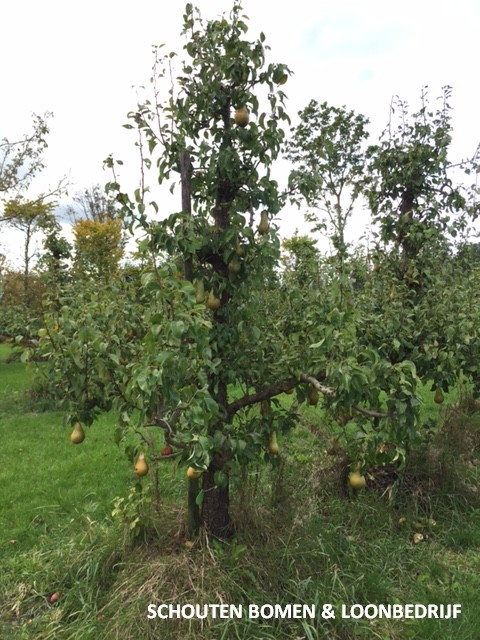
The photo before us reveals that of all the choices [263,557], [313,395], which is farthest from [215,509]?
[313,395]

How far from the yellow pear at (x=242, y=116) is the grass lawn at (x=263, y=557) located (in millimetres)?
1889

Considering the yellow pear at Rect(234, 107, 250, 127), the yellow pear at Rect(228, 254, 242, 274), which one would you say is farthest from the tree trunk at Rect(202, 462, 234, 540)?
the yellow pear at Rect(234, 107, 250, 127)

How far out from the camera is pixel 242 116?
2.31 m

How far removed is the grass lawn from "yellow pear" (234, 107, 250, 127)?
1.89 m

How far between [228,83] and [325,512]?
2.62 meters

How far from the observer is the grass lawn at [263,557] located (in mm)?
2221

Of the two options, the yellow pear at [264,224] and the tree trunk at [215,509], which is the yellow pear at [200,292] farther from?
the tree trunk at [215,509]

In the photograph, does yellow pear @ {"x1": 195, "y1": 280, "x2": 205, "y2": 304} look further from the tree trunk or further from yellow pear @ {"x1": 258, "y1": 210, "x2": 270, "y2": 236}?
the tree trunk

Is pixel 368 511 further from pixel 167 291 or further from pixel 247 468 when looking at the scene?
pixel 167 291

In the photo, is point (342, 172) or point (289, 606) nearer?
point (289, 606)

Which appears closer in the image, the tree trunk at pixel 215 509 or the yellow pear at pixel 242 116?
the yellow pear at pixel 242 116

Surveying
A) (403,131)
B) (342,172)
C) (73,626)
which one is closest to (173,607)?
(73,626)

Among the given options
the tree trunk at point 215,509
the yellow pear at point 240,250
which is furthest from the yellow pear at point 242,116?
the tree trunk at point 215,509

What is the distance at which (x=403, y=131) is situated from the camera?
13.5 feet
